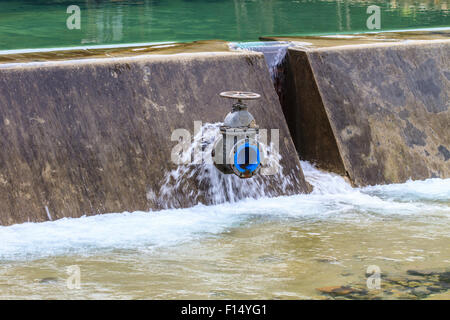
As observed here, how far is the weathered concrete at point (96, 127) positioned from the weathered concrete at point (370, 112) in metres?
0.57

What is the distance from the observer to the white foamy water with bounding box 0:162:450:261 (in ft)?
16.1

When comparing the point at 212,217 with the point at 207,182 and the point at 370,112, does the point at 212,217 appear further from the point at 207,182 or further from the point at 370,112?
the point at 370,112

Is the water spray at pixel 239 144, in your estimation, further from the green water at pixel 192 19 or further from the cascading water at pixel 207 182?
the green water at pixel 192 19

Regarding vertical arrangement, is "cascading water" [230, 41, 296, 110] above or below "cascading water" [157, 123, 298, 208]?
above

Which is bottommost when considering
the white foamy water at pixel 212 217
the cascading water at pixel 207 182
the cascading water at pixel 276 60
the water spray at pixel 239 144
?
the white foamy water at pixel 212 217

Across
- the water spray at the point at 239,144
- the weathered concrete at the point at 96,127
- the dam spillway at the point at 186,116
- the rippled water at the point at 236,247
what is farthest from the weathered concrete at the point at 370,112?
the water spray at the point at 239,144

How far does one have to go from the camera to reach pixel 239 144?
5.67 meters

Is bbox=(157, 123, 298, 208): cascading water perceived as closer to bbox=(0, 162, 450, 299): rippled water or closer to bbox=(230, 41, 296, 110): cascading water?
bbox=(0, 162, 450, 299): rippled water

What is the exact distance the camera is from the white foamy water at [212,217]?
4910 mm

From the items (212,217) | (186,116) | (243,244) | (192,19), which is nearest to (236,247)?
(243,244)

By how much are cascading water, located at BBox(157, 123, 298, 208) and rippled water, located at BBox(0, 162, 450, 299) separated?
0.09m

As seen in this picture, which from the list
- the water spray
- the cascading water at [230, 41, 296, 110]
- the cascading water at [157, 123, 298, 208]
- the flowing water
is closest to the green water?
the cascading water at [230, 41, 296, 110]
